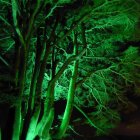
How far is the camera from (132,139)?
18.5 meters

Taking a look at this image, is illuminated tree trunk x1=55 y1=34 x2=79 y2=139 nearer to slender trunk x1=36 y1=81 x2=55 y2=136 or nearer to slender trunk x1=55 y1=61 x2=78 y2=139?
slender trunk x1=55 y1=61 x2=78 y2=139

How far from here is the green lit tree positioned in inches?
425

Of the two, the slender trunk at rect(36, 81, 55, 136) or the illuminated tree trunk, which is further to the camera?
the illuminated tree trunk

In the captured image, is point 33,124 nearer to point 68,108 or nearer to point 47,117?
point 47,117

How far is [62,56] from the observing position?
41.6ft

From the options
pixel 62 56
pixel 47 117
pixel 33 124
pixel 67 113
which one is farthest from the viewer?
pixel 62 56

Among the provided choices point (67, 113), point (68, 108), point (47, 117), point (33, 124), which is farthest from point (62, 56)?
point (33, 124)

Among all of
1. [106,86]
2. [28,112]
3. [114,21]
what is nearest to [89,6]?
[114,21]

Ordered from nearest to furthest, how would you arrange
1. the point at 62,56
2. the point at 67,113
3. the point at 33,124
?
the point at 33,124 → the point at 67,113 → the point at 62,56

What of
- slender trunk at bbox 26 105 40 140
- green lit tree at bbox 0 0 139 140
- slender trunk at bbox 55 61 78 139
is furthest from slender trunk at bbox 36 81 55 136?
slender trunk at bbox 55 61 78 139

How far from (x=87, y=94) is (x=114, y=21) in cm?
332

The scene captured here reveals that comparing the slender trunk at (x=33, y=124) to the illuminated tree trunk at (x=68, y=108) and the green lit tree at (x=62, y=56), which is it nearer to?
the green lit tree at (x=62, y=56)

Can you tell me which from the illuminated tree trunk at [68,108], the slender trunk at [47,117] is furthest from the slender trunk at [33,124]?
the illuminated tree trunk at [68,108]

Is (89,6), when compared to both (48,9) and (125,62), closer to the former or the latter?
(48,9)
